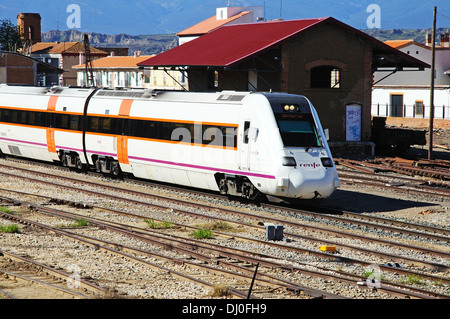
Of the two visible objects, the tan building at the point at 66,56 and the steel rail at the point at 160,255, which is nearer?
the steel rail at the point at 160,255

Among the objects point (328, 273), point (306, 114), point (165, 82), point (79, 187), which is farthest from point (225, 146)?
point (165, 82)

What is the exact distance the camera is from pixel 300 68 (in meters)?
36.2

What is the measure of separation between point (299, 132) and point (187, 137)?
4329 mm

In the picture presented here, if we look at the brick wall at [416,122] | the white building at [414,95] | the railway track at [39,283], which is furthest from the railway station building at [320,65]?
the railway track at [39,283]

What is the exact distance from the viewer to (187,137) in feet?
76.2

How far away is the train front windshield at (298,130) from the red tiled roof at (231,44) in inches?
528

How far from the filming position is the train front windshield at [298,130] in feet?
66.3

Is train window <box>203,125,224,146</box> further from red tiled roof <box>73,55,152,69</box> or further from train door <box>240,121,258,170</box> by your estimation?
red tiled roof <box>73,55,152,69</box>

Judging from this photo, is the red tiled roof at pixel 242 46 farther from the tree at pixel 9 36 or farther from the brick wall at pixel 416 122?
the tree at pixel 9 36

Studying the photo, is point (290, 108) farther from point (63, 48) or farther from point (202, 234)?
point (63, 48)

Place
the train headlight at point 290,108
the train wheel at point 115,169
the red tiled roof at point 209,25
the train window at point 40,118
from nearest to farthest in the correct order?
the train headlight at point 290,108 < the train wheel at point 115,169 < the train window at point 40,118 < the red tiled roof at point 209,25

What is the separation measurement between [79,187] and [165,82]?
63918 millimetres

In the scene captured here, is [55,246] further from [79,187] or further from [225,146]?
[79,187]
